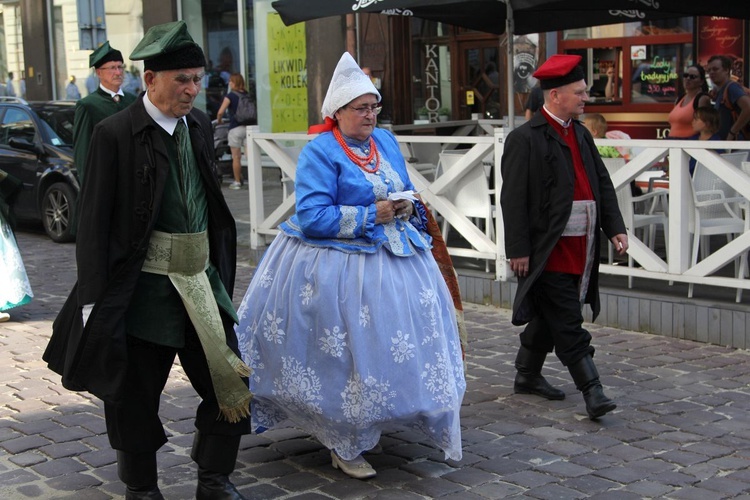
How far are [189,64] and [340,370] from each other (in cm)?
147

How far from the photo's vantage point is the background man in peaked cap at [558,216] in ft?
19.4

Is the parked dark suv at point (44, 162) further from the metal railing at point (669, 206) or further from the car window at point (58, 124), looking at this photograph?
the metal railing at point (669, 206)

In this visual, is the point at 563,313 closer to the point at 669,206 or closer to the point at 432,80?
the point at 669,206

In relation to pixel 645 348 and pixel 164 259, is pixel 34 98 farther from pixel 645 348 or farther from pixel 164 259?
pixel 164 259

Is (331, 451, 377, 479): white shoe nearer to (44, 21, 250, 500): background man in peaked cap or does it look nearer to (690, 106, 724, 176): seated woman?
(44, 21, 250, 500): background man in peaked cap

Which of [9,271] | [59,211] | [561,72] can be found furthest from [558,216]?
[59,211]

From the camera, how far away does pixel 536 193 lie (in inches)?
234

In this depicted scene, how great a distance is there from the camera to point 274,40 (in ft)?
61.7

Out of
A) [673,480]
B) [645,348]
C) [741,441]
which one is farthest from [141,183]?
[645,348]

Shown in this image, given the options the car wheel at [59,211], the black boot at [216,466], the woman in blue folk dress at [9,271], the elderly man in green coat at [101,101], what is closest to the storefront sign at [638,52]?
the car wheel at [59,211]

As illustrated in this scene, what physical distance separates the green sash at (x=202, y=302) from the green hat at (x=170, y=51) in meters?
0.66

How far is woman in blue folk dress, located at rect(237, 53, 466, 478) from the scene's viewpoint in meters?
4.83

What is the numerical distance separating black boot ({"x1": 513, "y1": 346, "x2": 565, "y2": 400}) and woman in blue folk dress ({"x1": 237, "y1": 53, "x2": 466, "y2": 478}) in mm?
1295

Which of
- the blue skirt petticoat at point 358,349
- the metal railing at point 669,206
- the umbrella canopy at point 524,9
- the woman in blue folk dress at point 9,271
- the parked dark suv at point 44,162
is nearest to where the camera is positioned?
the blue skirt petticoat at point 358,349
